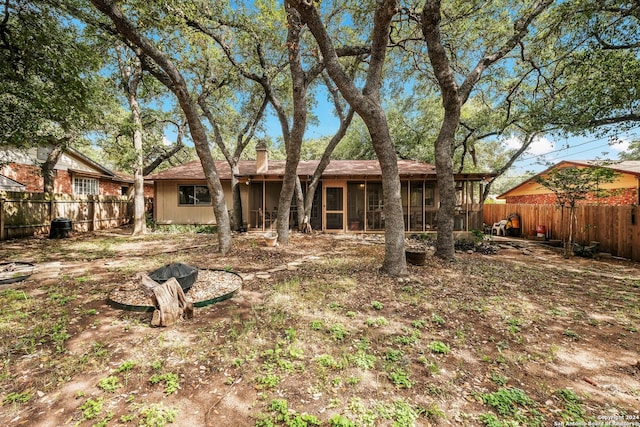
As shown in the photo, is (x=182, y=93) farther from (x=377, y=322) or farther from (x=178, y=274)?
(x=377, y=322)

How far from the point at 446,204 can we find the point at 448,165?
948 millimetres

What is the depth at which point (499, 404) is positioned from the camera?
1.93m

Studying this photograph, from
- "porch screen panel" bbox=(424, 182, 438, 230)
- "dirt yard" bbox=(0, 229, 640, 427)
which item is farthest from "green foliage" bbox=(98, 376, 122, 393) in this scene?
"porch screen panel" bbox=(424, 182, 438, 230)

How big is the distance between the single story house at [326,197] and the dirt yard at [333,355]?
290 inches

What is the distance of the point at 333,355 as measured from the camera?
2.53m

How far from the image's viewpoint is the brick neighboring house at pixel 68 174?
12.6 m

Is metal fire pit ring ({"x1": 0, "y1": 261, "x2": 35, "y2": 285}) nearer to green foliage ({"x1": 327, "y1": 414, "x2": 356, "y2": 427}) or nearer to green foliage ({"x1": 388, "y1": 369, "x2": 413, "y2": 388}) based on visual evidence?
green foliage ({"x1": 327, "y1": 414, "x2": 356, "y2": 427})

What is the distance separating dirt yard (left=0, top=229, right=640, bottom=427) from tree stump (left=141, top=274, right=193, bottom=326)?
0.46 feet

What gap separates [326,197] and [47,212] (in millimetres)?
11530

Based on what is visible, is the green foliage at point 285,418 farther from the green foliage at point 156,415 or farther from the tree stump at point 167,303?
the tree stump at point 167,303

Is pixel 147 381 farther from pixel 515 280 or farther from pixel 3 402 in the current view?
pixel 515 280

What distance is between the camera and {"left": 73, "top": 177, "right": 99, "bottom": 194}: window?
15400 millimetres

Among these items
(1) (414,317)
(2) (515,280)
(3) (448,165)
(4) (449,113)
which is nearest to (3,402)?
(1) (414,317)

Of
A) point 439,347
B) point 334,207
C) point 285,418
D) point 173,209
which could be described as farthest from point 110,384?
point 173,209
